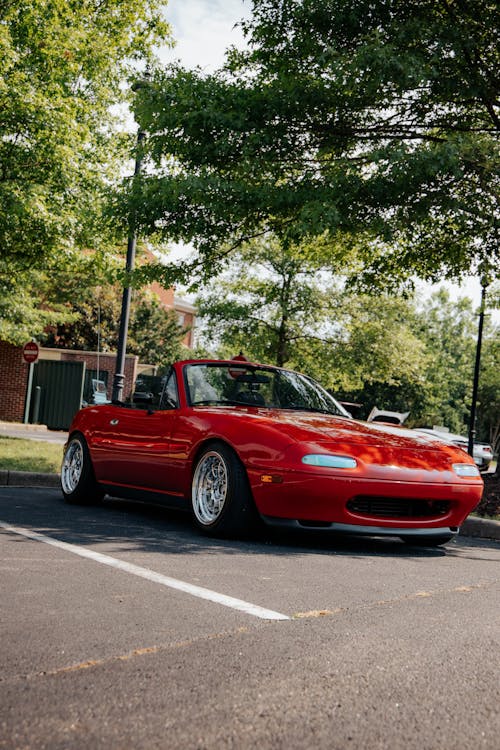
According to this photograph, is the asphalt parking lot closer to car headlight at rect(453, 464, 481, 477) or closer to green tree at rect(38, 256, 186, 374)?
car headlight at rect(453, 464, 481, 477)

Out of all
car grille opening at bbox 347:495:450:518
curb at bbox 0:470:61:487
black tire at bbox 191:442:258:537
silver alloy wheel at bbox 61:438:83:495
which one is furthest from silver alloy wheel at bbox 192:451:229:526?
curb at bbox 0:470:61:487

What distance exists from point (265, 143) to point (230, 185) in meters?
0.79

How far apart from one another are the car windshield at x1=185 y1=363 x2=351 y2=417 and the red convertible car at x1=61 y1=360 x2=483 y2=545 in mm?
12

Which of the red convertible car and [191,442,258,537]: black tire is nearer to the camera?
the red convertible car

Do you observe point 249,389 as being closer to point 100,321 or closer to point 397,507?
point 397,507

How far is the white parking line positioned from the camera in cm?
378

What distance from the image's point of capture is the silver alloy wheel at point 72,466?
834 cm

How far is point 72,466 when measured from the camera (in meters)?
8.52

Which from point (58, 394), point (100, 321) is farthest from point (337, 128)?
point (100, 321)

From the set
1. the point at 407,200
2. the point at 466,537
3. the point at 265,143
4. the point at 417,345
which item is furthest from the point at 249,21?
the point at 417,345

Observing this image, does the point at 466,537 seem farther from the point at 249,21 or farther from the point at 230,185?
the point at 249,21

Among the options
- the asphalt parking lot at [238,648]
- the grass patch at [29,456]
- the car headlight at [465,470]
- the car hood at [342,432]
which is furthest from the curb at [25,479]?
the car headlight at [465,470]

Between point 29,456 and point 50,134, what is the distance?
6.15 m

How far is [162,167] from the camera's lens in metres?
12.1
